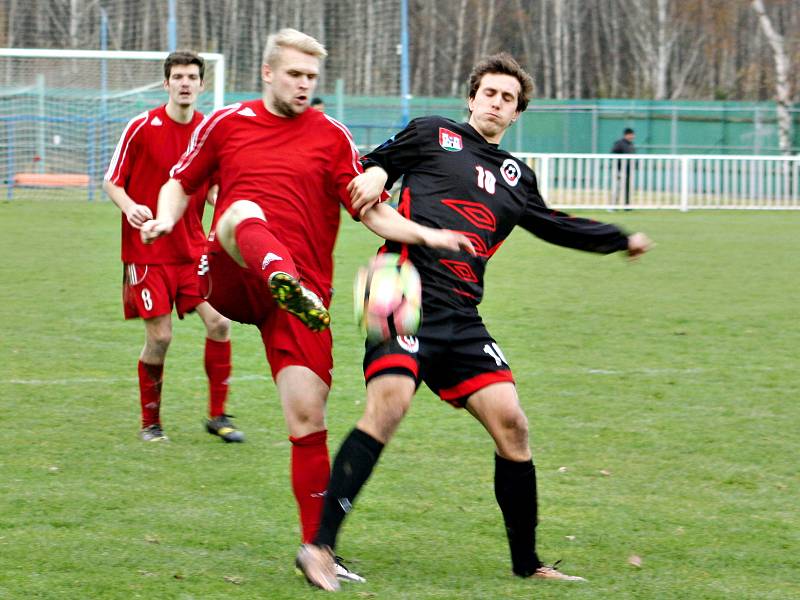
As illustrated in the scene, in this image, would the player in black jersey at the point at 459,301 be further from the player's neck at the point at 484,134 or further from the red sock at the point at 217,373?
the red sock at the point at 217,373

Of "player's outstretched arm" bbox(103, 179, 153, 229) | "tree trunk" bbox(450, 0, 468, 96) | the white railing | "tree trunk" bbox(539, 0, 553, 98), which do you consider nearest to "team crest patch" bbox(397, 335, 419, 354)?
"player's outstretched arm" bbox(103, 179, 153, 229)

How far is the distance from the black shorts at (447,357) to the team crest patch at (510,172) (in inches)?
22.1

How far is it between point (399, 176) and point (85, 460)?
254cm

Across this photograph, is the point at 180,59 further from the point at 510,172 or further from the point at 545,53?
the point at 545,53

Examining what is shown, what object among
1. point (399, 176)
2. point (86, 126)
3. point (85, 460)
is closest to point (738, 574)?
point (399, 176)

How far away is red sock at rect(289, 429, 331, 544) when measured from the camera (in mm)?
4422

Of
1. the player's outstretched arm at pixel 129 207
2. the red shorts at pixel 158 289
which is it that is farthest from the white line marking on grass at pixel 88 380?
the player's outstretched arm at pixel 129 207

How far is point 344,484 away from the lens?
13.6 feet

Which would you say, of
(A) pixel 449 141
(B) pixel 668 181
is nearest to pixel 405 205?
(A) pixel 449 141

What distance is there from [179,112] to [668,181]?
2062cm

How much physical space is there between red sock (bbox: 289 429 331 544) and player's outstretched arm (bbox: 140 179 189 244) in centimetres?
92

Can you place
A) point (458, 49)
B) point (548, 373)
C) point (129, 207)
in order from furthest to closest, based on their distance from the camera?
point (458, 49) → point (548, 373) → point (129, 207)

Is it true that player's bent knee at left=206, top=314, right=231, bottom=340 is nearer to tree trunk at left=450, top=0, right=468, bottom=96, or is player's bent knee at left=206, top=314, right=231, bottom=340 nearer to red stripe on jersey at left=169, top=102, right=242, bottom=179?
red stripe on jersey at left=169, top=102, right=242, bottom=179

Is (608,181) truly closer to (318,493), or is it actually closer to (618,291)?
(618,291)
